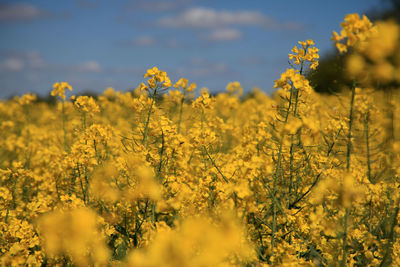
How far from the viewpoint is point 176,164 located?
11.7 feet

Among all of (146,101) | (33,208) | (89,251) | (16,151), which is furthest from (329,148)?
(16,151)

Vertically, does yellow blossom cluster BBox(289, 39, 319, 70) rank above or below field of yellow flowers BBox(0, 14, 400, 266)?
→ above

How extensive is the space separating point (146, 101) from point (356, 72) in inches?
85.4

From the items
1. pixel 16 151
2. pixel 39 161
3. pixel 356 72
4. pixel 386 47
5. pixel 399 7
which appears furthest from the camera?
pixel 399 7

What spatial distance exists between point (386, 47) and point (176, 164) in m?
2.23

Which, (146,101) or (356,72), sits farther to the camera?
(146,101)

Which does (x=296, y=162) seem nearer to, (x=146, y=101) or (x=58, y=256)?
(x=146, y=101)

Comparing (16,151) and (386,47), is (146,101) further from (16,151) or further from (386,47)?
(16,151)

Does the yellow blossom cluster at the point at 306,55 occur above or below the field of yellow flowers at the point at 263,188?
above

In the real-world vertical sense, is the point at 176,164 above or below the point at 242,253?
above

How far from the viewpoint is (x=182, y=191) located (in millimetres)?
3363

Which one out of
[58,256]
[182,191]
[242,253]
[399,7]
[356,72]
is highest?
[399,7]

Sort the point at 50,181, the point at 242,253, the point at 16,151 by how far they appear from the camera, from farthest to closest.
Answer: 1. the point at 16,151
2. the point at 50,181
3. the point at 242,253

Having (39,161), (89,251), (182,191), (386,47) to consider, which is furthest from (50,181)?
(386,47)
